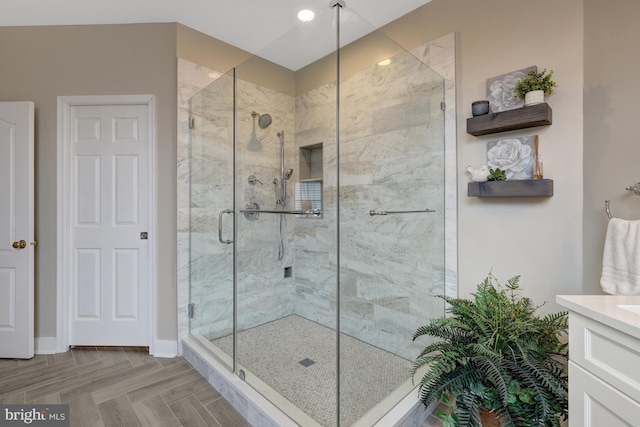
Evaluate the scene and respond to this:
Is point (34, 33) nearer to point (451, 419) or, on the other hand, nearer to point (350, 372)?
point (350, 372)

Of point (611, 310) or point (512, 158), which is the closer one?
point (611, 310)

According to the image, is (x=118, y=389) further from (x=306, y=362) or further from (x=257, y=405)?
(x=306, y=362)

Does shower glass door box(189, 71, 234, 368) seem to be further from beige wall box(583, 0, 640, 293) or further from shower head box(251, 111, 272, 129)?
beige wall box(583, 0, 640, 293)

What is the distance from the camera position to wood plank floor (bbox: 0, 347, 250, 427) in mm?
1714

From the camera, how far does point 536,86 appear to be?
1609mm

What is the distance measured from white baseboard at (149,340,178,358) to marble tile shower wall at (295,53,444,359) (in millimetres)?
1255

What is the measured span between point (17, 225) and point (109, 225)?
2.07 feet

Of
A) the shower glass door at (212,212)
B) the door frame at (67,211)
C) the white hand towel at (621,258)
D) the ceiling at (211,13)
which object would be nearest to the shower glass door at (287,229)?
the shower glass door at (212,212)

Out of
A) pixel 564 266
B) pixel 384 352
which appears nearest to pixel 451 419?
pixel 384 352

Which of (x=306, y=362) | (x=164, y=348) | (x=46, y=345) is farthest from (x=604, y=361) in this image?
(x=46, y=345)

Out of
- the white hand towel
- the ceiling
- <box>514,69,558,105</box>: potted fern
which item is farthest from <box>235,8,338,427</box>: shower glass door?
the white hand towel

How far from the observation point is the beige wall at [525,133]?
161 cm

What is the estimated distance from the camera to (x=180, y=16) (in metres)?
2.41

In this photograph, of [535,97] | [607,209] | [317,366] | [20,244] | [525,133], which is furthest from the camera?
[20,244]
